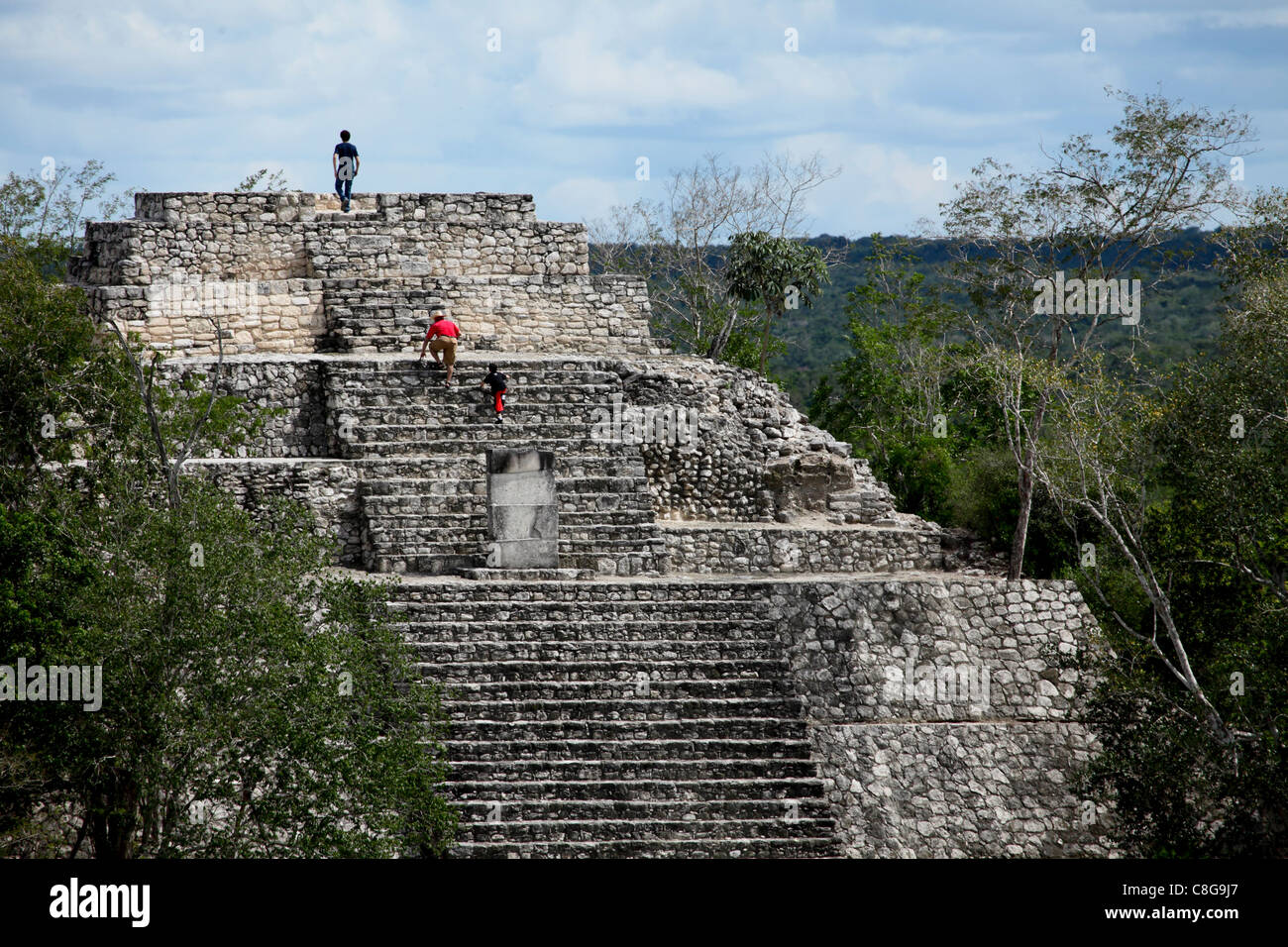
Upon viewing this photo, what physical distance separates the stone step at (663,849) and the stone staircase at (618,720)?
1cm

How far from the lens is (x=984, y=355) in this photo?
15766 mm

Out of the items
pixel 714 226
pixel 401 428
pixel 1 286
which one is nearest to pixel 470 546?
pixel 401 428

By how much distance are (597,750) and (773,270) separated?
12173 millimetres

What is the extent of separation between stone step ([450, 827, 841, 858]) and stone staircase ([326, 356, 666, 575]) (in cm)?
363

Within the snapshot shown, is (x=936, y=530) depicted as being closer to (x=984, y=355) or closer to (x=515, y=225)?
(x=984, y=355)

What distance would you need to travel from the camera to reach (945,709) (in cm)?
1403

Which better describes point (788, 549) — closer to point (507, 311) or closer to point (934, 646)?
point (934, 646)

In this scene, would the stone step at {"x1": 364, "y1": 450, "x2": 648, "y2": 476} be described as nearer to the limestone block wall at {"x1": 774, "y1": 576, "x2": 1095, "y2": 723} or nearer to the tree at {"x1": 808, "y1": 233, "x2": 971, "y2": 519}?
the limestone block wall at {"x1": 774, "y1": 576, "x2": 1095, "y2": 723}

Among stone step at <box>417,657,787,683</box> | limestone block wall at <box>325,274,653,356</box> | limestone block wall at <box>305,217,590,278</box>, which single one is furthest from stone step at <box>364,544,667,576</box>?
limestone block wall at <box>305,217,590,278</box>

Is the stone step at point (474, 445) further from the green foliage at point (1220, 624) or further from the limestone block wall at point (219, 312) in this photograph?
the green foliage at point (1220, 624)

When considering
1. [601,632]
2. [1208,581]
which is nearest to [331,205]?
[601,632]

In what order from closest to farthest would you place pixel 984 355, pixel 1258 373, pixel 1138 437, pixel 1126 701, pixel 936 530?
pixel 1126 701, pixel 1258 373, pixel 1138 437, pixel 984 355, pixel 936 530

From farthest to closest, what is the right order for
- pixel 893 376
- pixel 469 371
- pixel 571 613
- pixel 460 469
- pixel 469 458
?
pixel 893 376
pixel 469 371
pixel 469 458
pixel 460 469
pixel 571 613

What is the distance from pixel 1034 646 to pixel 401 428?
718 cm
